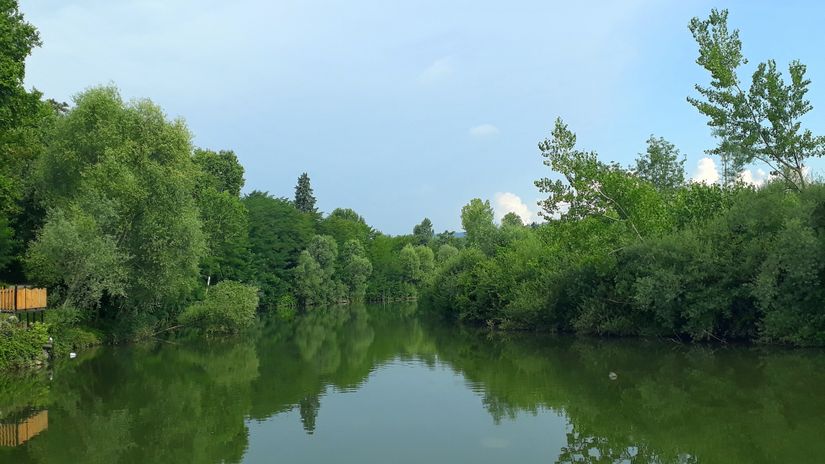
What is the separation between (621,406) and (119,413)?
14776 millimetres

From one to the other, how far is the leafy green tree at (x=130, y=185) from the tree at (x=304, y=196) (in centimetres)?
6904

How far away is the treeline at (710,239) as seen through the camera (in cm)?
2694

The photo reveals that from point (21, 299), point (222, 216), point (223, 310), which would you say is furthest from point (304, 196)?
point (21, 299)

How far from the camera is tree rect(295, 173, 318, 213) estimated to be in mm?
104438

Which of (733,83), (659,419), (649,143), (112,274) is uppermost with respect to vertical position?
(649,143)

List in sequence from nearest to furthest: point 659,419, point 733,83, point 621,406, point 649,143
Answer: point 659,419, point 621,406, point 733,83, point 649,143

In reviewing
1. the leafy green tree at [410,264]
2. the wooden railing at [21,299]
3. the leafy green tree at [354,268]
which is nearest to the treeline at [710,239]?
the wooden railing at [21,299]

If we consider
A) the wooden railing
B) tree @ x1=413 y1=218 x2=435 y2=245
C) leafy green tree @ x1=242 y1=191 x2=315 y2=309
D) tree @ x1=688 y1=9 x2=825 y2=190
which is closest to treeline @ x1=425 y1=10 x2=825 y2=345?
tree @ x1=688 y1=9 x2=825 y2=190

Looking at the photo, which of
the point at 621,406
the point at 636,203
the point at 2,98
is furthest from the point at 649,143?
the point at 2,98

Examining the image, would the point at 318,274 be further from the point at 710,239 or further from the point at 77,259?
the point at 710,239

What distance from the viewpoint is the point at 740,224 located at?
2964 centimetres

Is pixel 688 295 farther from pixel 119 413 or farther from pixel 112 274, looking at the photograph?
pixel 112 274

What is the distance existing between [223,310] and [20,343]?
49.4 ft

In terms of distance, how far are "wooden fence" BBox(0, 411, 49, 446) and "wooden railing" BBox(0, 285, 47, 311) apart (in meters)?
9.88
